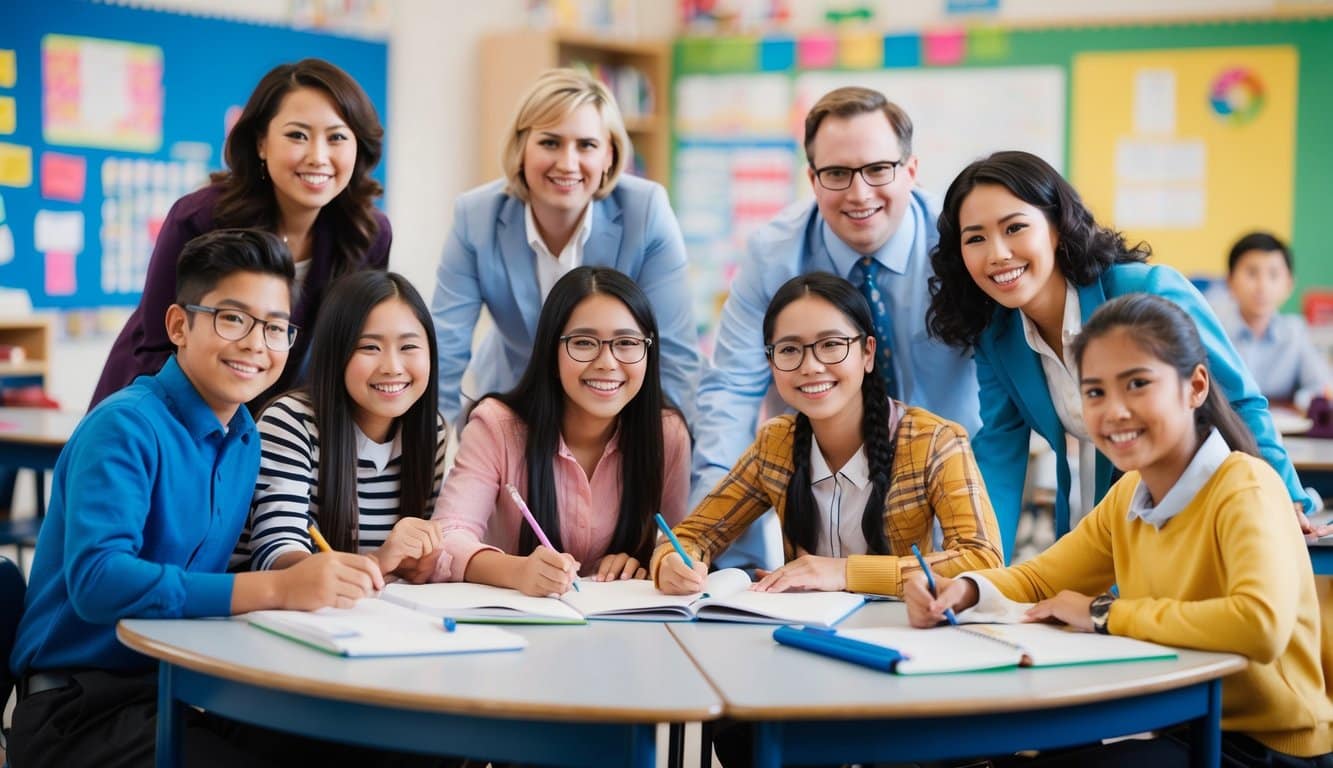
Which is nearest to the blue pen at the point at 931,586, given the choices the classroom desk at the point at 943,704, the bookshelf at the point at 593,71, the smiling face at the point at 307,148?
the classroom desk at the point at 943,704

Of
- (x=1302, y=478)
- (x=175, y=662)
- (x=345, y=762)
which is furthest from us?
(x=1302, y=478)

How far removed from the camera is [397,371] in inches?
92.3

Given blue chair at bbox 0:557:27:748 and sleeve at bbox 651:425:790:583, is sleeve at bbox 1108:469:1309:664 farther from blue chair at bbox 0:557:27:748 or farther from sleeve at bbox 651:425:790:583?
blue chair at bbox 0:557:27:748

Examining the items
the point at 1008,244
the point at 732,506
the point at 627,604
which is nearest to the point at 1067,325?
the point at 1008,244

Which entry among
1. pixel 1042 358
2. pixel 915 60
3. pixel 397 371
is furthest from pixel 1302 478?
pixel 915 60

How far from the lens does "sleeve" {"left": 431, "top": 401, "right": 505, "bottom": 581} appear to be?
2.24 m

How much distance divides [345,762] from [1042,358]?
137 cm

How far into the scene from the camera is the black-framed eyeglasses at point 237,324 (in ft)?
6.66

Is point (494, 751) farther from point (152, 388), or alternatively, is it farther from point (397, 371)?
point (397, 371)

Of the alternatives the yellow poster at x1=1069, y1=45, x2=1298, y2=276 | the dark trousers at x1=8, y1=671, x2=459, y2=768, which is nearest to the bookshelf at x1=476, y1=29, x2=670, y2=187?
the yellow poster at x1=1069, y1=45, x2=1298, y2=276

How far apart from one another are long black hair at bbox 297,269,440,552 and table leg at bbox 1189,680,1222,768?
131 cm

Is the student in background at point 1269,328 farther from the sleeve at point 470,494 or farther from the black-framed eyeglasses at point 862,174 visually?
the sleeve at point 470,494

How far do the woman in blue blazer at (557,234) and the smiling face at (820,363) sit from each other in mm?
646

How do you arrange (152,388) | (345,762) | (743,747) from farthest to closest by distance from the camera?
1. (743,747)
2. (345,762)
3. (152,388)
